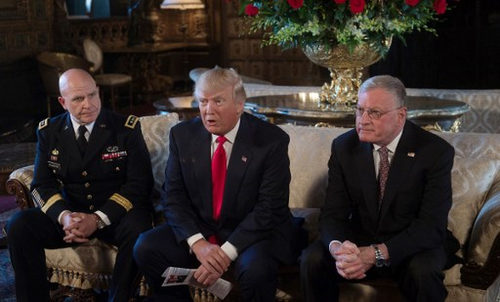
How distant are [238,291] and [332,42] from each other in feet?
6.13

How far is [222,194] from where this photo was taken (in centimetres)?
326

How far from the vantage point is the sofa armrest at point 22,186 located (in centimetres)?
369

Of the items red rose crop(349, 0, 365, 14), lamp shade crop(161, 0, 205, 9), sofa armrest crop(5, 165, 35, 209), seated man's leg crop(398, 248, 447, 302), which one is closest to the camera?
seated man's leg crop(398, 248, 447, 302)

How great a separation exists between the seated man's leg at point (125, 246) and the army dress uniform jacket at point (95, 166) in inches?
4.0

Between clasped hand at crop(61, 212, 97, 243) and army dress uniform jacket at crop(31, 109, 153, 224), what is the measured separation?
15 centimetres

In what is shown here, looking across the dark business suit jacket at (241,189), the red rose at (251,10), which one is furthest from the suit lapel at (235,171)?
the red rose at (251,10)

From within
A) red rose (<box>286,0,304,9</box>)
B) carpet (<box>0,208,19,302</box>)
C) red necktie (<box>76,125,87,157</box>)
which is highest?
red rose (<box>286,0,304,9</box>)

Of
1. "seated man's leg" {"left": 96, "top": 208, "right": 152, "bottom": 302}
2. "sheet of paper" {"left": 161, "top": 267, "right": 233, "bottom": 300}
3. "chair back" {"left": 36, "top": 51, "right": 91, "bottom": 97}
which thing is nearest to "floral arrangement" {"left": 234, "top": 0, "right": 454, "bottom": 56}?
"seated man's leg" {"left": 96, "top": 208, "right": 152, "bottom": 302}

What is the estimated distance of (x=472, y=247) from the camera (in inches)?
122

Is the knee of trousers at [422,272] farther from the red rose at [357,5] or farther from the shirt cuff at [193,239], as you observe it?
the red rose at [357,5]

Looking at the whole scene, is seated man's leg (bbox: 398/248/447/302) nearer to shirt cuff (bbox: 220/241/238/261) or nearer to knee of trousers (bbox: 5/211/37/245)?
shirt cuff (bbox: 220/241/238/261)

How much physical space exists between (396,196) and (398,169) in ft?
0.36

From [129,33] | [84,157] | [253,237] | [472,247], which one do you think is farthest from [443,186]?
[129,33]

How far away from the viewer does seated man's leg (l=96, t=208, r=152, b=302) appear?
3.36 metres
